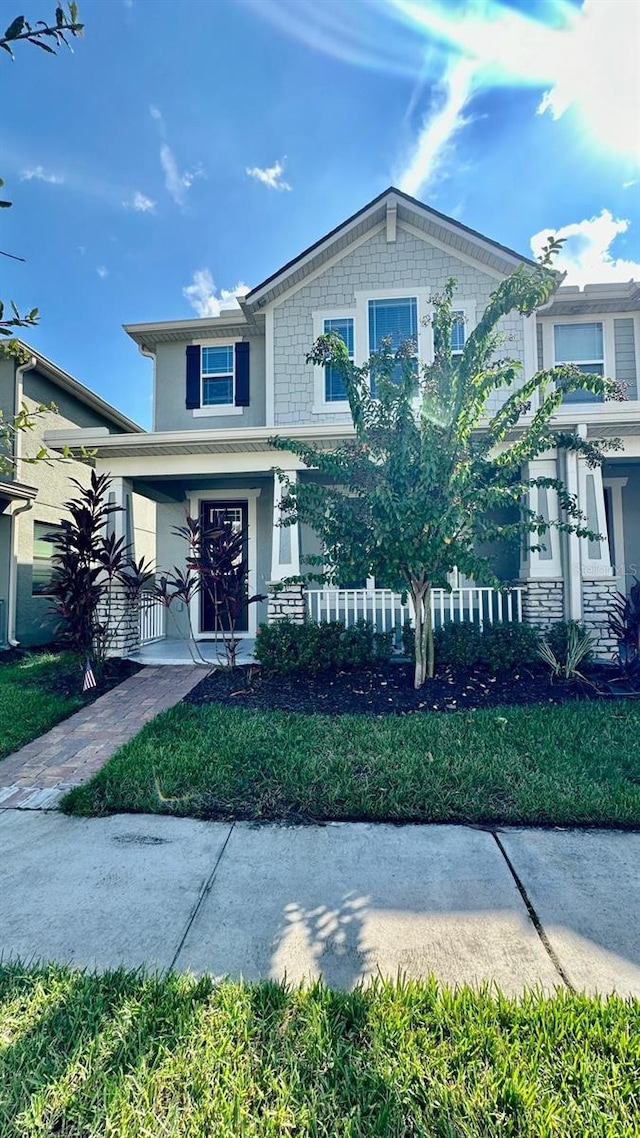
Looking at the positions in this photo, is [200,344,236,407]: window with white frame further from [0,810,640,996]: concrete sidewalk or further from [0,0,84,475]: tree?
[0,810,640,996]: concrete sidewalk

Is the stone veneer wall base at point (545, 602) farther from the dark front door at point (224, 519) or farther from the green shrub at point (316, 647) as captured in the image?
the dark front door at point (224, 519)

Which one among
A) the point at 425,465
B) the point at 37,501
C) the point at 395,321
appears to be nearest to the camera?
the point at 425,465

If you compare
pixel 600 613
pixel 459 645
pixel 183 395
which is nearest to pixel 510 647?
pixel 459 645

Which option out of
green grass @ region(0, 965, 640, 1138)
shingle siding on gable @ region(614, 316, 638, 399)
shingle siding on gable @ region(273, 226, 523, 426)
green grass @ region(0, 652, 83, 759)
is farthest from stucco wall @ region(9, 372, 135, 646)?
shingle siding on gable @ region(614, 316, 638, 399)

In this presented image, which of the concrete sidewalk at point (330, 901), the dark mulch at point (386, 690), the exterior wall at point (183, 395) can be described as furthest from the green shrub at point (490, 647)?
the exterior wall at point (183, 395)

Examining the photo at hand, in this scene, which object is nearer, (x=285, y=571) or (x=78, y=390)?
(x=285, y=571)

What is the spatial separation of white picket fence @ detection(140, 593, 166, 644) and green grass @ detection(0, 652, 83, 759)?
4.30 feet

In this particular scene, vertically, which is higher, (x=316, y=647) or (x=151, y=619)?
(x=151, y=619)

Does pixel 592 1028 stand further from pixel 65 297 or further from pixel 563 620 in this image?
pixel 65 297

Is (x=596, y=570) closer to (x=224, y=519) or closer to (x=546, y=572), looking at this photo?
(x=546, y=572)

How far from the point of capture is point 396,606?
8422 mm

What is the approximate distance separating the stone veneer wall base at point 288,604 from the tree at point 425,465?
4.15 ft

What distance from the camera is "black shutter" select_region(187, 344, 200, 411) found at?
1027 centimetres

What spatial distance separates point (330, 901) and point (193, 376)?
32.4ft
